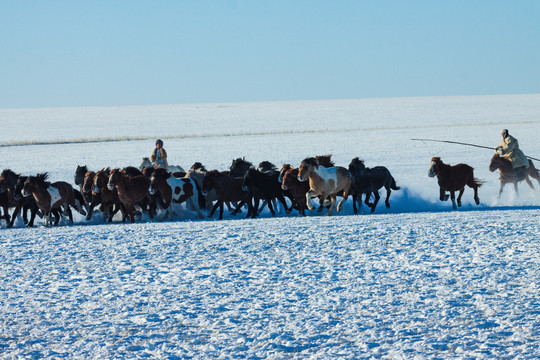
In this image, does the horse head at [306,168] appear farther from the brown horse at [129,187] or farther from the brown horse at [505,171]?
the brown horse at [505,171]

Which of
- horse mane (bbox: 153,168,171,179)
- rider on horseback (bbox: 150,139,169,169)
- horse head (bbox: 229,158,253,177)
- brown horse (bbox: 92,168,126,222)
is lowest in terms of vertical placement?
brown horse (bbox: 92,168,126,222)

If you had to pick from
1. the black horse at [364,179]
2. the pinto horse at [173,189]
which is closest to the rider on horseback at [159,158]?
the pinto horse at [173,189]

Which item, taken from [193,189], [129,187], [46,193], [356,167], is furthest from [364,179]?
[46,193]

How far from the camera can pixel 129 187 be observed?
1309 cm

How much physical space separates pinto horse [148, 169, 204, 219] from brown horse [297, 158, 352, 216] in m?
2.10

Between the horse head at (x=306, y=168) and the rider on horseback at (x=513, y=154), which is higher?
the rider on horseback at (x=513, y=154)

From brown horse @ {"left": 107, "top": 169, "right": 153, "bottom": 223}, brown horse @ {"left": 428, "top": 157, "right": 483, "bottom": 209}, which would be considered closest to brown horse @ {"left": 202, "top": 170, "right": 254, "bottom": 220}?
brown horse @ {"left": 107, "top": 169, "right": 153, "bottom": 223}

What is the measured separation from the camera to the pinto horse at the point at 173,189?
13.3 metres

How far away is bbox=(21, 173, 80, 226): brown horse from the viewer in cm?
1297

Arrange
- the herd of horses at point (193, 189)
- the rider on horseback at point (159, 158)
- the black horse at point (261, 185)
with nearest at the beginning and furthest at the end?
1. the herd of horses at point (193, 189)
2. the black horse at point (261, 185)
3. the rider on horseback at point (159, 158)

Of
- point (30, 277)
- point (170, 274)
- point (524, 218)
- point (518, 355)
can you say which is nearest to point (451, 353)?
point (518, 355)

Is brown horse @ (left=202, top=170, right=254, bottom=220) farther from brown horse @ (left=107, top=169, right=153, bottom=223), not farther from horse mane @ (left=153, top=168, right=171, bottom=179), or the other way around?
brown horse @ (left=107, top=169, right=153, bottom=223)

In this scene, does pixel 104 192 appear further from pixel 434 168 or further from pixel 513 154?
pixel 513 154

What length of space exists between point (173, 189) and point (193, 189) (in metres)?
0.49
